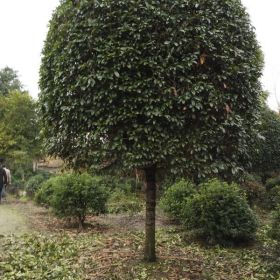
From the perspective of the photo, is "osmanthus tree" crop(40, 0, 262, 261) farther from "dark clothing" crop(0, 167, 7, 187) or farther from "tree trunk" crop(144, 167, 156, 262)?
"dark clothing" crop(0, 167, 7, 187)

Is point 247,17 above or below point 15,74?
below

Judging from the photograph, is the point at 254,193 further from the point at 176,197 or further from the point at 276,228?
the point at 276,228

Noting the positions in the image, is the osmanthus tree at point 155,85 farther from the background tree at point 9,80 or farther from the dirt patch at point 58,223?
the background tree at point 9,80

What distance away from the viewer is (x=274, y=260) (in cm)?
586

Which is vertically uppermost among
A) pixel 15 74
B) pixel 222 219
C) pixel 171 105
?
pixel 15 74

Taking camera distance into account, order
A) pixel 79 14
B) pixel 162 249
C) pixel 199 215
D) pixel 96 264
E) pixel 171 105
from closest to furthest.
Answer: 1. pixel 171 105
2. pixel 79 14
3. pixel 96 264
4. pixel 162 249
5. pixel 199 215

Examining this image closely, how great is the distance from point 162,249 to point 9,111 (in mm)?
18525

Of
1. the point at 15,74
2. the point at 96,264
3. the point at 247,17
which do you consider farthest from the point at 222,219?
the point at 15,74

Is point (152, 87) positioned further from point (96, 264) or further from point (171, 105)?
point (96, 264)

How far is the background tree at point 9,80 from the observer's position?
3906 cm

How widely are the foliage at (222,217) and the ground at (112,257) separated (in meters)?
0.26

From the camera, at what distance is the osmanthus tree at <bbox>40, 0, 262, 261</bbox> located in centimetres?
497

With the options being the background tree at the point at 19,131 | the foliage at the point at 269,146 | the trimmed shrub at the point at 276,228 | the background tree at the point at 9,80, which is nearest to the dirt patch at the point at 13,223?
the trimmed shrub at the point at 276,228

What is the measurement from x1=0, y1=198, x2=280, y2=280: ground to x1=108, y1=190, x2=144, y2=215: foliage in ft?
10.3
